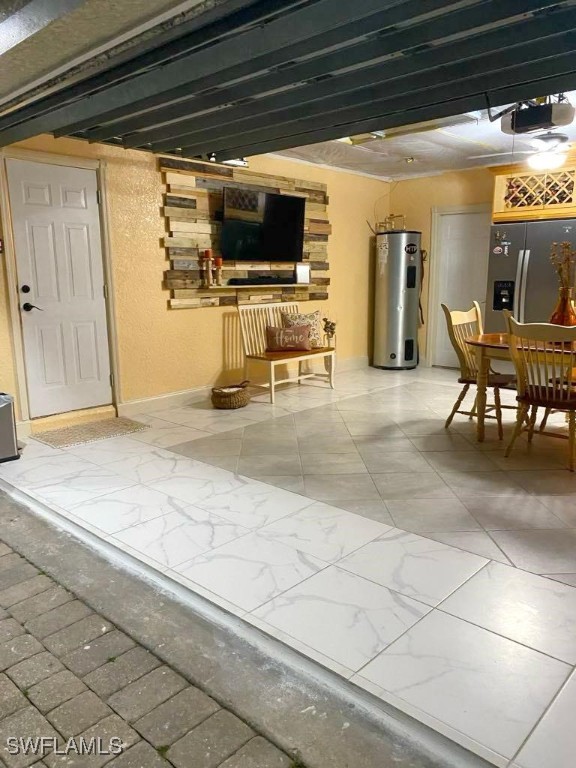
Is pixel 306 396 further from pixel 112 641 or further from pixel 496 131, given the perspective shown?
pixel 112 641

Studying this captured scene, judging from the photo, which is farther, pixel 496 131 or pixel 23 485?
pixel 496 131

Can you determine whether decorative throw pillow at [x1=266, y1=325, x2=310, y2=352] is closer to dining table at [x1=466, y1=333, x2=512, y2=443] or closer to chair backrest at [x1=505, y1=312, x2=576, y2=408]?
dining table at [x1=466, y1=333, x2=512, y2=443]

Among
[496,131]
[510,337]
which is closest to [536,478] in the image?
[510,337]

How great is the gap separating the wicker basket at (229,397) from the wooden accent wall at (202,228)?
871mm

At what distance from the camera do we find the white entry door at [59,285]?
4.21 m

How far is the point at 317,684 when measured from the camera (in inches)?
66.9

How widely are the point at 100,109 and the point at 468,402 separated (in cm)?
387

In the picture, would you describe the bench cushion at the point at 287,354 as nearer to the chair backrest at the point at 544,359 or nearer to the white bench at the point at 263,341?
the white bench at the point at 263,341

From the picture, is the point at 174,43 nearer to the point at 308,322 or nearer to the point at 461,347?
the point at 461,347

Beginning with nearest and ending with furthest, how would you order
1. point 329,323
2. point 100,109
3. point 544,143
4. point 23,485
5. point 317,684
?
point 317,684, point 100,109, point 23,485, point 544,143, point 329,323

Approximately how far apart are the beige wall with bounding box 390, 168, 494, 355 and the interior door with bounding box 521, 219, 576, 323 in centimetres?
121

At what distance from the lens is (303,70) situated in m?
2.75

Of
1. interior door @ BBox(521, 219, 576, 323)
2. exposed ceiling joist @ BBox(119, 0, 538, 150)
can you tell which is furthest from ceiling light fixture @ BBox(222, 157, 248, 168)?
interior door @ BBox(521, 219, 576, 323)

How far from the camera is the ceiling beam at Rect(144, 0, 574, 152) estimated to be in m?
2.32
